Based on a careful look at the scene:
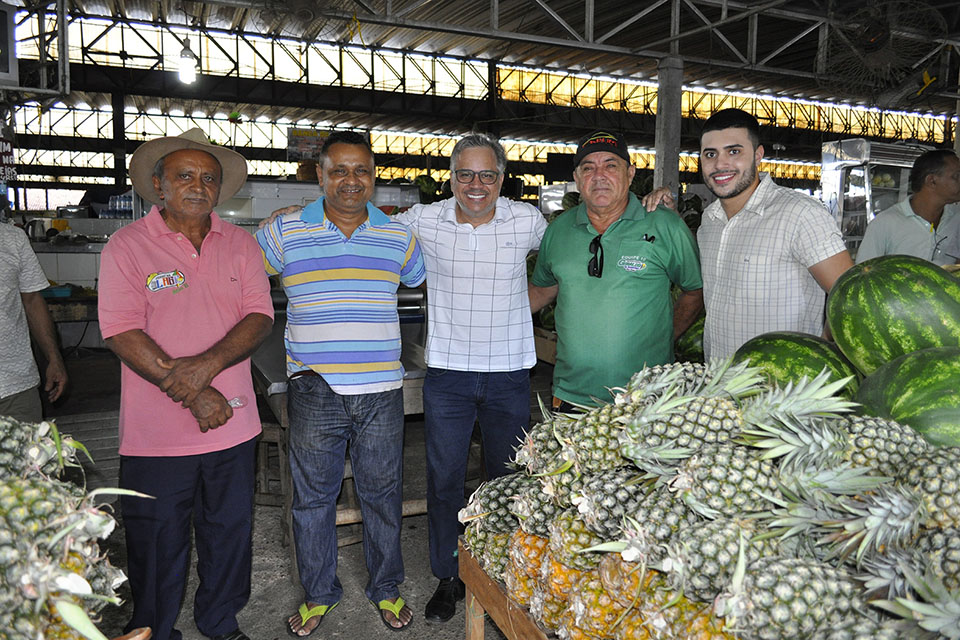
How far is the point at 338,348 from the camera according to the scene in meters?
2.81

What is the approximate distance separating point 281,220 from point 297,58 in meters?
15.8

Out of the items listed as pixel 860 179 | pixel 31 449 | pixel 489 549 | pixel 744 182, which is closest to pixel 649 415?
pixel 489 549

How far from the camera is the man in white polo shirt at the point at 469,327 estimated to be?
3014 millimetres

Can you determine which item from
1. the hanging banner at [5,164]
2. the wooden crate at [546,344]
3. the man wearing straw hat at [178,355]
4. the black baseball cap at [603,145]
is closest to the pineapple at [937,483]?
the black baseball cap at [603,145]

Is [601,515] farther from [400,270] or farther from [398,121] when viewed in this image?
[398,121]

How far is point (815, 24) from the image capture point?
9.98 meters

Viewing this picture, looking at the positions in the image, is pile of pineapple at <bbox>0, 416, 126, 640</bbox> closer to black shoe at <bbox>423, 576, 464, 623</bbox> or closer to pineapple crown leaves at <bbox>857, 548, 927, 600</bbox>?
pineapple crown leaves at <bbox>857, 548, 927, 600</bbox>

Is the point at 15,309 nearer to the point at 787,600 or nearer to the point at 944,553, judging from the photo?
the point at 787,600

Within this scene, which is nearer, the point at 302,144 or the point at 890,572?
the point at 890,572

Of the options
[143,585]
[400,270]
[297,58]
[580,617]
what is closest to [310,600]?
[143,585]

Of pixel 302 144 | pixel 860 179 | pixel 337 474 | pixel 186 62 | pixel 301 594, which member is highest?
pixel 186 62

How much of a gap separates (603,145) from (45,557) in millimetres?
2358

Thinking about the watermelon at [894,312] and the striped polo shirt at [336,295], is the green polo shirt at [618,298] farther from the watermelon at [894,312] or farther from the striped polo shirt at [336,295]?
the watermelon at [894,312]

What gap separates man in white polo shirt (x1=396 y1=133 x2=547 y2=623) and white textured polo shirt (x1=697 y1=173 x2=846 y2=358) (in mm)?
850
